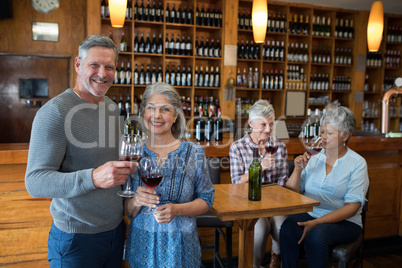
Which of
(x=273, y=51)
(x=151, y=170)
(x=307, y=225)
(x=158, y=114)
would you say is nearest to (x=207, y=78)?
(x=273, y=51)

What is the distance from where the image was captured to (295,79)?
19.2ft

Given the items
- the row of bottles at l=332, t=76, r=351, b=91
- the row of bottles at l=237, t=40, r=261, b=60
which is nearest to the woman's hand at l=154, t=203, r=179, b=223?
the row of bottles at l=237, t=40, r=261, b=60

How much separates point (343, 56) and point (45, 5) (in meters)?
4.83

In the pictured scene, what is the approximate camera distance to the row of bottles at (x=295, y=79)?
5785mm

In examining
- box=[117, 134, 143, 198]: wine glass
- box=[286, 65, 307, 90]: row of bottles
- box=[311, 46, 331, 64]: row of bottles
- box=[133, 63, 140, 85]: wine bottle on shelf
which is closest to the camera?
box=[117, 134, 143, 198]: wine glass

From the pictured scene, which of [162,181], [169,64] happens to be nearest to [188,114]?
[169,64]

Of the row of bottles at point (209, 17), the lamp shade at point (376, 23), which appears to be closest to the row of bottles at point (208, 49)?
the row of bottles at point (209, 17)

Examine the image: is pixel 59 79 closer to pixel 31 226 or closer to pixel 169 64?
pixel 169 64

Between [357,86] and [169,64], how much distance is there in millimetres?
3325

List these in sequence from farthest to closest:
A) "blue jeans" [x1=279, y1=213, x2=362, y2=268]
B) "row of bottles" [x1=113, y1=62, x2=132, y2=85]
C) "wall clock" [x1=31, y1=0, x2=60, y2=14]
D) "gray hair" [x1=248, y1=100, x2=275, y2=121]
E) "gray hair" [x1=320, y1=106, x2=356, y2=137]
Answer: "row of bottles" [x1=113, y1=62, x2=132, y2=85] → "wall clock" [x1=31, y1=0, x2=60, y2=14] → "gray hair" [x1=248, y1=100, x2=275, y2=121] → "gray hair" [x1=320, y1=106, x2=356, y2=137] → "blue jeans" [x1=279, y1=213, x2=362, y2=268]

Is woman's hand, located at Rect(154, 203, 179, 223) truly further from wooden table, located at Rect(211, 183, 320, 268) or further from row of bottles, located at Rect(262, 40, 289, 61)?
row of bottles, located at Rect(262, 40, 289, 61)

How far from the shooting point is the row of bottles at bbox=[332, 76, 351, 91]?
611 centimetres

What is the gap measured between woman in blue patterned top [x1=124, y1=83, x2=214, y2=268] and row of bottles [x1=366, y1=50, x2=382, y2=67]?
569 centimetres

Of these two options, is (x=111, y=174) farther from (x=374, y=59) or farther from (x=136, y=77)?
(x=374, y=59)
